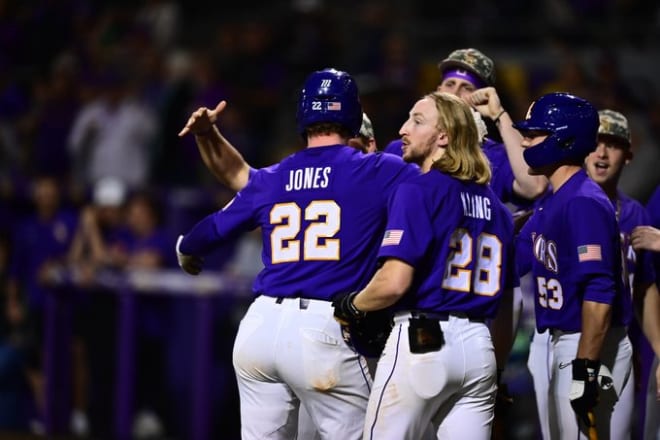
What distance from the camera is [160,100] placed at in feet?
36.8

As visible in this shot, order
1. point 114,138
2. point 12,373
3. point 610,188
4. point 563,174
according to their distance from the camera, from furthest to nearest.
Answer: point 114,138 < point 12,373 < point 610,188 < point 563,174

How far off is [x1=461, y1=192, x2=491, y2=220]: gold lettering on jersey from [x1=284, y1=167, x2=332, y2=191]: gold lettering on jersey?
0.61 meters

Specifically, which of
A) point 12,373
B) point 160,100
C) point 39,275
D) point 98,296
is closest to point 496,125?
point 98,296

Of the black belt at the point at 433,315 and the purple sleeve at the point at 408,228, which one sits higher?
the purple sleeve at the point at 408,228

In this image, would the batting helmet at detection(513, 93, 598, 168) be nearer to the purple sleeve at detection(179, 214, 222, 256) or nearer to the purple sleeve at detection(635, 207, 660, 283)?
the purple sleeve at detection(635, 207, 660, 283)

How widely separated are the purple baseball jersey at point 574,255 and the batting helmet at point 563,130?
12cm

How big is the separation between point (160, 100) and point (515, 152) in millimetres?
6325

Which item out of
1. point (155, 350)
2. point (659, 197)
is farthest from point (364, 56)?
point (659, 197)

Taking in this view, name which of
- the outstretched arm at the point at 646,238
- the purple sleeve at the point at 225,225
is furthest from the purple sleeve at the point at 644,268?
the purple sleeve at the point at 225,225

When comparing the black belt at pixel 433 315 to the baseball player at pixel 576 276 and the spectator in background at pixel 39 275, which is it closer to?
the baseball player at pixel 576 276

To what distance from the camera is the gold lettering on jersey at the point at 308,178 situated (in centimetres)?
494

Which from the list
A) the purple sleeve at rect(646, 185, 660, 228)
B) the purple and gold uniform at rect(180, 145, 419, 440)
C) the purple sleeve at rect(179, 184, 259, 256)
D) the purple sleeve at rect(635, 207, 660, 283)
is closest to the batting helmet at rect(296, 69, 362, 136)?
the purple and gold uniform at rect(180, 145, 419, 440)

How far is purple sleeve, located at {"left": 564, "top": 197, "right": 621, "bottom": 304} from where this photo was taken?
15.7ft

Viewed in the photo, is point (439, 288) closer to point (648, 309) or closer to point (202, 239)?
point (202, 239)
